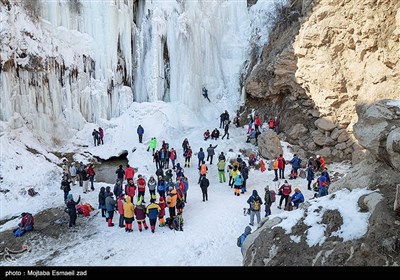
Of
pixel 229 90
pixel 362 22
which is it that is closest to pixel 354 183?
pixel 362 22

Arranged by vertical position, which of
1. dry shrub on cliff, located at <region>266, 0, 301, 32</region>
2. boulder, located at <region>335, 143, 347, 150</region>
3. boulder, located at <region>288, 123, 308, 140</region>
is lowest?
boulder, located at <region>335, 143, 347, 150</region>

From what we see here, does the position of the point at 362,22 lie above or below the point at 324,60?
above

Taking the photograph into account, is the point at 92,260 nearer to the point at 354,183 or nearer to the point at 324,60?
the point at 354,183

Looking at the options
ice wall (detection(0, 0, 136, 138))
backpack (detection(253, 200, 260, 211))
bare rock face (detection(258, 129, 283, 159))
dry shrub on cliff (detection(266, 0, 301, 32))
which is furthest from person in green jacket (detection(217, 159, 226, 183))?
dry shrub on cliff (detection(266, 0, 301, 32))

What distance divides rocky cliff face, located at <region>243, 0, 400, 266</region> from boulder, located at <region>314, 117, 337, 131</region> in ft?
0.17

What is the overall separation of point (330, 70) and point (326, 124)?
9.37ft

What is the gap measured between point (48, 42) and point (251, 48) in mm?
13002

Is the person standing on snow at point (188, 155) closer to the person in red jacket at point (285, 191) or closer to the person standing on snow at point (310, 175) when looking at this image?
the person standing on snow at point (310, 175)

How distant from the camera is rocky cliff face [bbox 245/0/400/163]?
1856 cm

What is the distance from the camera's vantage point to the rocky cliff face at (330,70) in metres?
18.6

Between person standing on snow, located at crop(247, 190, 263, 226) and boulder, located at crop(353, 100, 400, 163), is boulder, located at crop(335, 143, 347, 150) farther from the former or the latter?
boulder, located at crop(353, 100, 400, 163)

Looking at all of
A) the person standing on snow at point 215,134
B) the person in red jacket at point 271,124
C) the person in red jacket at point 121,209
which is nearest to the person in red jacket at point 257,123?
the person in red jacket at point 271,124

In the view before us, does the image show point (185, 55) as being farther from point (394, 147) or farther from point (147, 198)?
point (394, 147)

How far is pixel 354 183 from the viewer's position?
32.5ft
